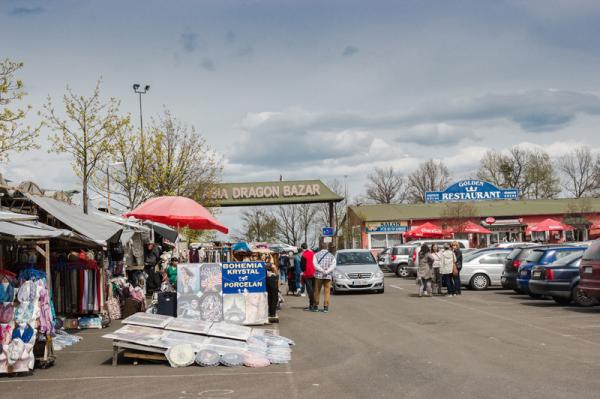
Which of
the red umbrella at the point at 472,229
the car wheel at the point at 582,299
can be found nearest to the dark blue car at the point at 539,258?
the car wheel at the point at 582,299

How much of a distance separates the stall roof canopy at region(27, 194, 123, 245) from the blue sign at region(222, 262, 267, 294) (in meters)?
2.60

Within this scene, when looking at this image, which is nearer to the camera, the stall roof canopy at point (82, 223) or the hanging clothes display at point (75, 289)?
the stall roof canopy at point (82, 223)

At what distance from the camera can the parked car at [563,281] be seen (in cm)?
1848

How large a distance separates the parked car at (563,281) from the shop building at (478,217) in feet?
131

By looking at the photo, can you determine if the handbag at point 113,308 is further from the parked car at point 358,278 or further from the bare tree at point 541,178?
the bare tree at point 541,178

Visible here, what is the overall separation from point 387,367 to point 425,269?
549 inches

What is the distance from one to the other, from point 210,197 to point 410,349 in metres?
31.2

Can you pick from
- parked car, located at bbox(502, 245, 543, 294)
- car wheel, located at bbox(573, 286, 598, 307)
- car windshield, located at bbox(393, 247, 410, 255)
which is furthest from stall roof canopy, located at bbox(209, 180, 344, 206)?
car wheel, located at bbox(573, 286, 598, 307)

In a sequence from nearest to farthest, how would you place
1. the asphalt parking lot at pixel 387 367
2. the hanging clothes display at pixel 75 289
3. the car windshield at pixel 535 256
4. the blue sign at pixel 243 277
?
1. the asphalt parking lot at pixel 387 367
2. the hanging clothes display at pixel 75 289
3. the blue sign at pixel 243 277
4. the car windshield at pixel 535 256

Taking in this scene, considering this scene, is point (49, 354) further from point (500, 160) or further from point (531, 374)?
point (500, 160)

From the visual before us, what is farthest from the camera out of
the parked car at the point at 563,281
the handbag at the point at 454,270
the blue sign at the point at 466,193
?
the blue sign at the point at 466,193

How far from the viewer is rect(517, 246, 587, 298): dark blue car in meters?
20.4

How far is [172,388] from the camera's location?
8734 millimetres

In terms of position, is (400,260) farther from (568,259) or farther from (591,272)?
(591,272)
